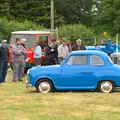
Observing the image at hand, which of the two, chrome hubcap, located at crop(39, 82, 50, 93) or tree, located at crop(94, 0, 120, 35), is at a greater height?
tree, located at crop(94, 0, 120, 35)

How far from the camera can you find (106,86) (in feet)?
51.9

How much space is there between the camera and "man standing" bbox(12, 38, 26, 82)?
20.0 meters

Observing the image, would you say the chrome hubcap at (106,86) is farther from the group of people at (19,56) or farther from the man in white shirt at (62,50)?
the man in white shirt at (62,50)

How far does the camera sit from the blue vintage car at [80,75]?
15.8 metres

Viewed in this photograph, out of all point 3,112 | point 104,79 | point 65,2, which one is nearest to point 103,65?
point 104,79

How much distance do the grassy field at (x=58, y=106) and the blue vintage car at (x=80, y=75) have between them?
0.32 m

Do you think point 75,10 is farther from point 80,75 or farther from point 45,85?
point 80,75

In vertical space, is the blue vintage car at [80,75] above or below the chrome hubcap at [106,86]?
above

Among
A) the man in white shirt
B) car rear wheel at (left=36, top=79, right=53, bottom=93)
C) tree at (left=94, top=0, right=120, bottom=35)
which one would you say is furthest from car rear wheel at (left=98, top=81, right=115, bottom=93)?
tree at (left=94, top=0, right=120, bottom=35)

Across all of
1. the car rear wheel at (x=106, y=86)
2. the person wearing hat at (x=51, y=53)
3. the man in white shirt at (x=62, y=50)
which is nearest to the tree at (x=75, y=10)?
the man in white shirt at (x=62, y=50)

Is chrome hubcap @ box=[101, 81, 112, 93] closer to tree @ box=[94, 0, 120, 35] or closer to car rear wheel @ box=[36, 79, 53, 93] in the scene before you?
car rear wheel @ box=[36, 79, 53, 93]

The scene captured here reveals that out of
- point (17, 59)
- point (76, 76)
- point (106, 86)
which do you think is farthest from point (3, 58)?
point (106, 86)

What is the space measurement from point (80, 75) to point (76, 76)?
0.13 metres

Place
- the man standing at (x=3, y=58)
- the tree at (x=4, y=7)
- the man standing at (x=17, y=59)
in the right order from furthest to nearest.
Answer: the tree at (x=4, y=7) → the man standing at (x=17, y=59) → the man standing at (x=3, y=58)
